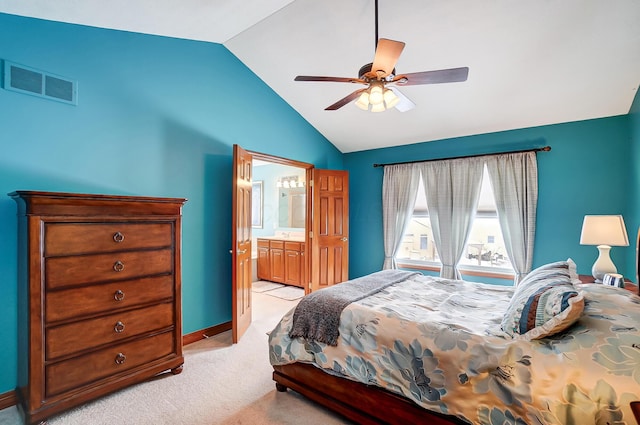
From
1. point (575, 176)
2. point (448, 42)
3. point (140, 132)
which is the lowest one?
point (575, 176)

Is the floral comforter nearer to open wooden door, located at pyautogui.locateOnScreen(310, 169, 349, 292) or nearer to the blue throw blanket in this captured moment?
the blue throw blanket

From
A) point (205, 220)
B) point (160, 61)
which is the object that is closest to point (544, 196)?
point (205, 220)

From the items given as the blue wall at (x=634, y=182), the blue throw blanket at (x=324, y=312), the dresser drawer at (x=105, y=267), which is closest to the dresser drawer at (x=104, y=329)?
the dresser drawer at (x=105, y=267)

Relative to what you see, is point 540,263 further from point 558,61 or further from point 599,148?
point 558,61

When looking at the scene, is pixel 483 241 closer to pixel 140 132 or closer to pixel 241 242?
pixel 241 242

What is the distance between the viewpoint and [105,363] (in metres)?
2.10

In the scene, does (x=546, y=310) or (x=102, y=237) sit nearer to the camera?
(x=546, y=310)

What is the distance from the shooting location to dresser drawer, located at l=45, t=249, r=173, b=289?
190 centimetres

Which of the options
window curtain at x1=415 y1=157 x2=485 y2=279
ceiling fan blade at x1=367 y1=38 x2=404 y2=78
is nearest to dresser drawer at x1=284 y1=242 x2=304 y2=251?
window curtain at x1=415 y1=157 x2=485 y2=279

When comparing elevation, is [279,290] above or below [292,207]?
below

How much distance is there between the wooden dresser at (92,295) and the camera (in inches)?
71.5

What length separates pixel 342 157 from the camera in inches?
221

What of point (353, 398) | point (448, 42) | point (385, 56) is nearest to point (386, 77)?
point (385, 56)

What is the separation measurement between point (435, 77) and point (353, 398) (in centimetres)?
221
